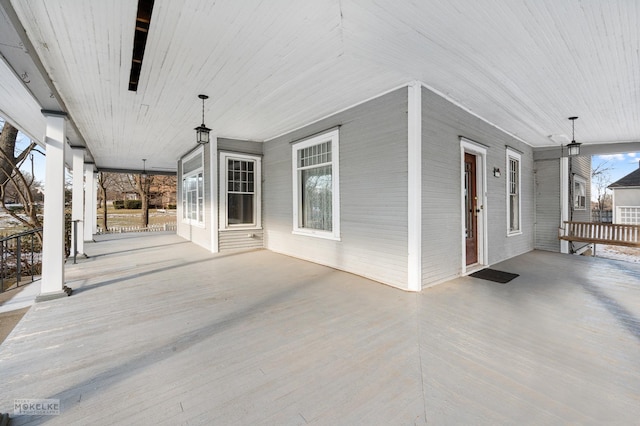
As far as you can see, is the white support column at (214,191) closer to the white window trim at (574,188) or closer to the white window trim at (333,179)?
the white window trim at (333,179)

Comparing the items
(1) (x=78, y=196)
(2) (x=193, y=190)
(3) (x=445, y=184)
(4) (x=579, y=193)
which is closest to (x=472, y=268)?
(3) (x=445, y=184)

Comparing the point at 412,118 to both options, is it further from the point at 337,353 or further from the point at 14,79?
the point at 14,79

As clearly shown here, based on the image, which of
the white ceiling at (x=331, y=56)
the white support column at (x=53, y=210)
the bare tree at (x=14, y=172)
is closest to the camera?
the white ceiling at (x=331, y=56)

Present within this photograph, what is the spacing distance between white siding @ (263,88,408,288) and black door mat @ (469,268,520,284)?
5.47 ft

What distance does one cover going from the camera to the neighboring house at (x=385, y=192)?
3.78 metres

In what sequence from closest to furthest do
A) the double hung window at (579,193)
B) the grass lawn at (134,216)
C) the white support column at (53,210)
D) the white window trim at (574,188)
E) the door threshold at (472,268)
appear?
the white support column at (53,210)
the door threshold at (472,268)
the white window trim at (574,188)
the double hung window at (579,193)
the grass lawn at (134,216)

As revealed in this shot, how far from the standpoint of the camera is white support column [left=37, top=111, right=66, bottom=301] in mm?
3498

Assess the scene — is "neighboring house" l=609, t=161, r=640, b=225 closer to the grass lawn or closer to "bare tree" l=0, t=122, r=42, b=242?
"bare tree" l=0, t=122, r=42, b=242

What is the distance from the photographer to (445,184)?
4.15m

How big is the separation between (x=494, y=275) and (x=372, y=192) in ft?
8.47

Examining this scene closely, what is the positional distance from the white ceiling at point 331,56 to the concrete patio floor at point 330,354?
2885mm

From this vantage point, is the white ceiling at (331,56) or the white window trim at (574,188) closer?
the white ceiling at (331,56)

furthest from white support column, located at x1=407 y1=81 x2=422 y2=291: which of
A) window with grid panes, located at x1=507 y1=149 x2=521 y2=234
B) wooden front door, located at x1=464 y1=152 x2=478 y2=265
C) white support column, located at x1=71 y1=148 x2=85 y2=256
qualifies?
white support column, located at x1=71 y1=148 x2=85 y2=256

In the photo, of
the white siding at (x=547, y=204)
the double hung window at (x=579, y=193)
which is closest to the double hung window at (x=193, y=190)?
the white siding at (x=547, y=204)
